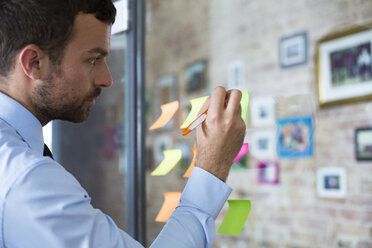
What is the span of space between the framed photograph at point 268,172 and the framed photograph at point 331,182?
12.5 inches

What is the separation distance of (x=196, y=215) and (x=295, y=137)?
1826 millimetres

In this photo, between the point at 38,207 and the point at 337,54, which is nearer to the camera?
the point at 38,207

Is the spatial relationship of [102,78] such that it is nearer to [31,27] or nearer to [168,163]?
[31,27]

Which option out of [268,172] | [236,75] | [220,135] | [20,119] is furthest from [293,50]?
[20,119]

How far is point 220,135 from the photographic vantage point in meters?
Result: 0.78

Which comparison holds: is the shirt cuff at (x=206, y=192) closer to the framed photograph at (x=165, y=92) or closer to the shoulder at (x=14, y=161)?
the shoulder at (x=14, y=161)

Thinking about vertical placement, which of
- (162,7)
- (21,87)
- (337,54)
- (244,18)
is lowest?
(21,87)

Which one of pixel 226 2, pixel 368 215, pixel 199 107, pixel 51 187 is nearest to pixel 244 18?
pixel 226 2

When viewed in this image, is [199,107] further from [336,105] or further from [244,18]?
[244,18]

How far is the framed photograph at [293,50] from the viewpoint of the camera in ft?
7.91

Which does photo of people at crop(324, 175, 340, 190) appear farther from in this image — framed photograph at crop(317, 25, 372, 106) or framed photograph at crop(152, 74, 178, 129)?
framed photograph at crop(152, 74, 178, 129)

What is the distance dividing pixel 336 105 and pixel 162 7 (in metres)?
1.96

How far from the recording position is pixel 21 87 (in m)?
0.83

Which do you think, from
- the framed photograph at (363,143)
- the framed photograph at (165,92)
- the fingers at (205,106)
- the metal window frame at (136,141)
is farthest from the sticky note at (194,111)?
the framed photograph at (165,92)
